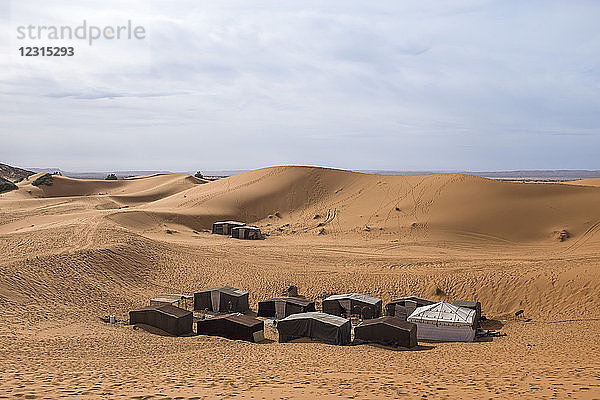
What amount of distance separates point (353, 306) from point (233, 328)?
568 centimetres

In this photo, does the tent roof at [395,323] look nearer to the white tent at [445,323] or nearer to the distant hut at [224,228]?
the white tent at [445,323]

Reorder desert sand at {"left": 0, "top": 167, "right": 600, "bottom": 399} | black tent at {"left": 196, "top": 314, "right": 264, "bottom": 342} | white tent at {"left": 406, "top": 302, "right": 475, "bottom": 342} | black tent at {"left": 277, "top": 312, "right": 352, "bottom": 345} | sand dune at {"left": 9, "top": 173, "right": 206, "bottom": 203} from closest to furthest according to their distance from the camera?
desert sand at {"left": 0, "top": 167, "right": 600, "bottom": 399}
black tent at {"left": 277, "top": 312, "right": 352, "bottom": 345}
black tent at {"left": 196, "top": 314, "right": 264, "bottom": 342}
white tent at {"left": 406, "top": 302, "right": 475, "bottom": 342}
sand dune at {"left": 9, "top": 173, "right": 206, "bottom": 203}

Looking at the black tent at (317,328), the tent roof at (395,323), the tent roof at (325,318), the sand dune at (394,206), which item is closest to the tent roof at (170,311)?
the black tent at (317,328)

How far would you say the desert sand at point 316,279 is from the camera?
11.3m

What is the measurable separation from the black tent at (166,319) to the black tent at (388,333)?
20.5 ft

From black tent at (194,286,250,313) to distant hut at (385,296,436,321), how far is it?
20.4 ft

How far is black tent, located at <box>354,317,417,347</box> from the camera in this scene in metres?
17.8

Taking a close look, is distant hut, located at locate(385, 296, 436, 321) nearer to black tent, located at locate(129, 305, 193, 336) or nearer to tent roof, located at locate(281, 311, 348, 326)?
tent roof, located at locate(281, 311, 348, 326)

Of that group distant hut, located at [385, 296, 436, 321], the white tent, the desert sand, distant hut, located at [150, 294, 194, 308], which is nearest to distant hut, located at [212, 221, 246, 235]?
the desert sand

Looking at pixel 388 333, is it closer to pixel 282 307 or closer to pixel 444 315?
pixel 444 315

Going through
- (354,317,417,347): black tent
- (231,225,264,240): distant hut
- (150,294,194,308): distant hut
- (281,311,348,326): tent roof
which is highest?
(231,225,264,240): distant hut

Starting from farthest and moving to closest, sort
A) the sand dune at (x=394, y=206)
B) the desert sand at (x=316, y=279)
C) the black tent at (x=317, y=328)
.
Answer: the sand dune at (x=394, y=206) → the black tent at (x=317, y=328) → the desert sand at (x=316, y=279)

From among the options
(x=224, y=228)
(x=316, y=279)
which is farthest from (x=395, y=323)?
(x=224, y=228)

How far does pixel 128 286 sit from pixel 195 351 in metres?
10.4
